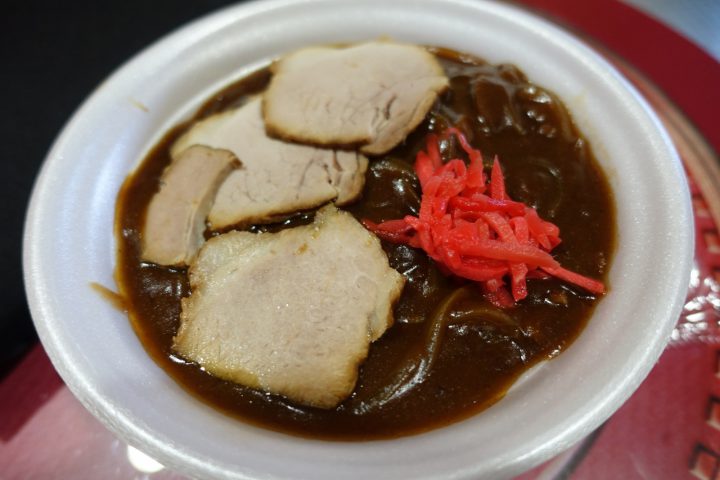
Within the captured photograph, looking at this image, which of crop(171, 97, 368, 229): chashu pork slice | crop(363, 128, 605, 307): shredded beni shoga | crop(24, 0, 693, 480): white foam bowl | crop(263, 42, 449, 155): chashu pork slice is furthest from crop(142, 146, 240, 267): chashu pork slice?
crop(363, 128, 605, 307): shredded beni shoga

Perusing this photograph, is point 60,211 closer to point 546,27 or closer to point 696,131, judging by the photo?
point 546,27

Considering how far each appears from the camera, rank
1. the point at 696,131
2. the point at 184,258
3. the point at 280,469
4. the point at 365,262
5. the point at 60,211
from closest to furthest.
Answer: the point at 280,469, the point at 365,262, the point at 184,258, the point at 60,211, the point at 696,131

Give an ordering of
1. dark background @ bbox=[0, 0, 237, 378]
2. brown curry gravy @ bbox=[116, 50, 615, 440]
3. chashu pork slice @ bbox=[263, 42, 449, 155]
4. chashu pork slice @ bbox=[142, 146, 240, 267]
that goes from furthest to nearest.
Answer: dark background @ bbox=[0, 0, 237, 378]
chashu pork slice @ bbox=[263, 42, 449, 155]
chashu pork slice @ bbox=[142, 146, 240, 267]
brown curry gravy @ bbox=[116, 50, 615, 440]

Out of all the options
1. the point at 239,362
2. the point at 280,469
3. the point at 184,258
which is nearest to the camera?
the point at 280,469

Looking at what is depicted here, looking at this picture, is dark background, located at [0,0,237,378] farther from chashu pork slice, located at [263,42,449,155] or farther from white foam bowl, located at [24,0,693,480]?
chashu pork slice, located at [263,42,449,155]

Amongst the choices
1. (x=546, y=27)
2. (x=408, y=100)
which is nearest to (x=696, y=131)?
(x=546, y=27)
